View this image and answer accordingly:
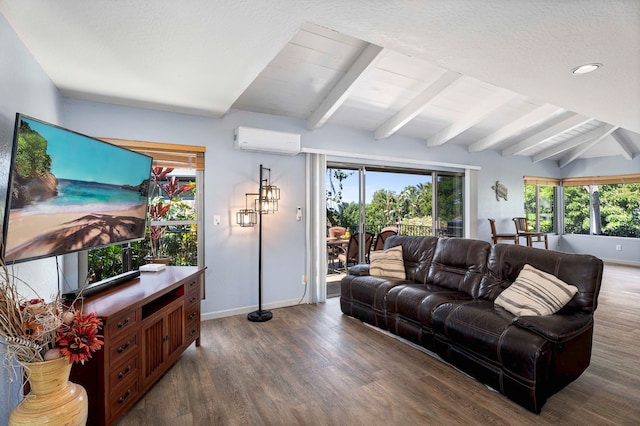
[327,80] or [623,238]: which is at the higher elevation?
[327,80]

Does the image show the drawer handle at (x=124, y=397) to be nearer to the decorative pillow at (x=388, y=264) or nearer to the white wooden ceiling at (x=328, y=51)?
the white wooden ceiling at (x=328, y=51)

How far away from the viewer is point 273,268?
415cm

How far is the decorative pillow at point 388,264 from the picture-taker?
12.1 ft

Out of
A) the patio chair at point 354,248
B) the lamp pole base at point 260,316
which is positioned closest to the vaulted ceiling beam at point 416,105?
the patio chair at point 354,248

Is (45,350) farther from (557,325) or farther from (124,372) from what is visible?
(557,325)

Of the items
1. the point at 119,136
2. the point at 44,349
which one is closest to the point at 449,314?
the point at 44,349

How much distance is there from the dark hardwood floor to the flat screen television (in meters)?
1.21

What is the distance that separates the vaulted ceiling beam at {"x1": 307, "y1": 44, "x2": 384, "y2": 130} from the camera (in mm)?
2956

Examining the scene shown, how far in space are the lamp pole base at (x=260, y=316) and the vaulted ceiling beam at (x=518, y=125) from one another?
191 inches

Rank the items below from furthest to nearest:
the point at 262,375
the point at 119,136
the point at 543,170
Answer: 1. the point at 543,170
2. the point at 119,136
3. the point at 262,375

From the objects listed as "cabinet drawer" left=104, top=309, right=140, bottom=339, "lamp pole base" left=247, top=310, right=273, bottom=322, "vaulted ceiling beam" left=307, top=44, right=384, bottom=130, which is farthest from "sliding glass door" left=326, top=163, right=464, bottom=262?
"cabinet drawer" left=104, top=309, right=140, bottom=339

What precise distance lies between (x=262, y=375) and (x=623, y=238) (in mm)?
8789

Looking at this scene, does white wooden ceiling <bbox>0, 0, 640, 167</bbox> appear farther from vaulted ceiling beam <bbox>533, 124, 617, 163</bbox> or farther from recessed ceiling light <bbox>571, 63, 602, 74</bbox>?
vaulted ceiling beam <bbox>533, 124, 617, 163</bbox>

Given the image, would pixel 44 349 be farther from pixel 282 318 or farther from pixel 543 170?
pixel 543 170
